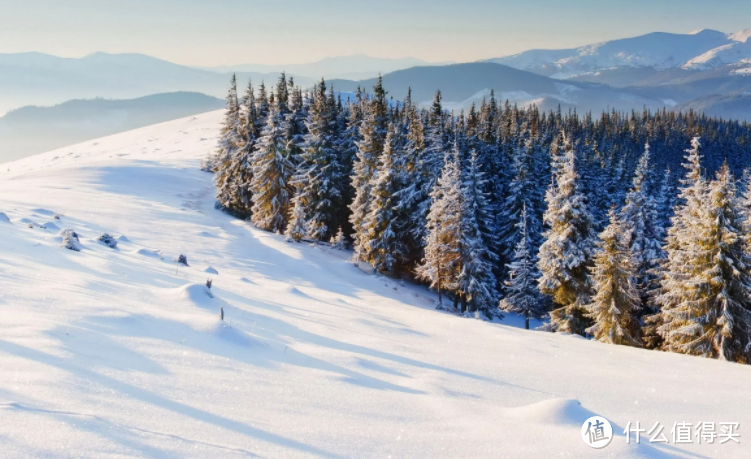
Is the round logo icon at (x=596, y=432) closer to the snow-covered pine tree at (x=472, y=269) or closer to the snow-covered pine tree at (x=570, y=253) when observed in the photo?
the snow-covered pine tree at (x=570, y=253)

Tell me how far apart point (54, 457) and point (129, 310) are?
5495 millimetres

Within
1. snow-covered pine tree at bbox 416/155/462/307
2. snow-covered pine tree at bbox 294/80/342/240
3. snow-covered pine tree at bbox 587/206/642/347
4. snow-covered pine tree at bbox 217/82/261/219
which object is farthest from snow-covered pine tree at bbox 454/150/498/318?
snow-covered pine tree at bbox 217/82/261/219

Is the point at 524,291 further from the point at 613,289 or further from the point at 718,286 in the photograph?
the point at 718,286

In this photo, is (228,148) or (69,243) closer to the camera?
(69,243)

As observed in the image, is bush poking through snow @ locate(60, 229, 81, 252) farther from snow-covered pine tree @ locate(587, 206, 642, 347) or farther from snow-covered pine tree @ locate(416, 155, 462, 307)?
snow-covered pine tree @ locate(587, 206, 642, 347)

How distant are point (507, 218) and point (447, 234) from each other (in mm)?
11254

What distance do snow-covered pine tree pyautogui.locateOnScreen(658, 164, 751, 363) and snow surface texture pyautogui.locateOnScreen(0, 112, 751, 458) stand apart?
39.8 ft

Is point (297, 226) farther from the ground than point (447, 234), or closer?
closer

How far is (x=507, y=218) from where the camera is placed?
41.8m

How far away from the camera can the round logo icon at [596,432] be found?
5621 millimetres

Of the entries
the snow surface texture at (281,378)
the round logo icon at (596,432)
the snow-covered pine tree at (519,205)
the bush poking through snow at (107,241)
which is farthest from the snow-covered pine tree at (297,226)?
the round logo icon at (596,432)

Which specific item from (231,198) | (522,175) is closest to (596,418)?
(522,175)

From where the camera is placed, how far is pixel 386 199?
3794 centimetres

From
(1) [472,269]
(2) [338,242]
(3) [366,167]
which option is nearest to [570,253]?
(1) [472,269]
